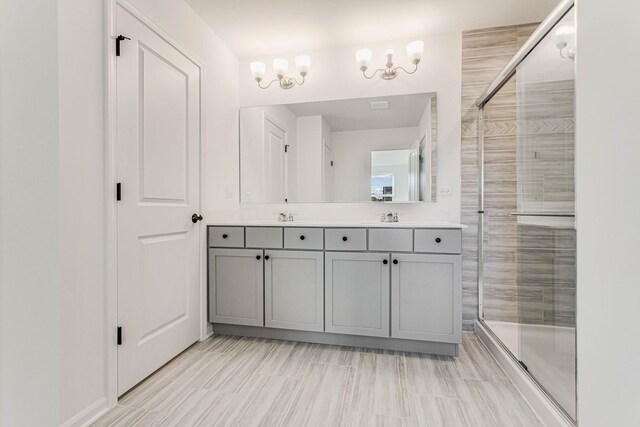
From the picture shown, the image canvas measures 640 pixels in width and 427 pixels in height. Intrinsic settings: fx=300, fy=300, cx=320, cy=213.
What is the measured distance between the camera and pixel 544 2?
2.05 m

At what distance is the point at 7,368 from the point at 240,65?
2.78 m

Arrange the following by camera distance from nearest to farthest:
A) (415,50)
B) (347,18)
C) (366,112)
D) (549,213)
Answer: (549,213) < (347,18) < (415,50) < (366,112)

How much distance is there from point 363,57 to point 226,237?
1.77 metres

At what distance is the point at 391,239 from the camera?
2.01 meters

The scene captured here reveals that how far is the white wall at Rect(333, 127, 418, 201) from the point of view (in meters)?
2.51

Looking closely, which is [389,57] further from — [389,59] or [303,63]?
[303,63]

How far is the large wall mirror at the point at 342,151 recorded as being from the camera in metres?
2.46

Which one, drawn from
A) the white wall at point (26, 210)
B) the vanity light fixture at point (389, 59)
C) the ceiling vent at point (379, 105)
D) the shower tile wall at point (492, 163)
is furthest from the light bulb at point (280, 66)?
the white wall at point (26, 210)

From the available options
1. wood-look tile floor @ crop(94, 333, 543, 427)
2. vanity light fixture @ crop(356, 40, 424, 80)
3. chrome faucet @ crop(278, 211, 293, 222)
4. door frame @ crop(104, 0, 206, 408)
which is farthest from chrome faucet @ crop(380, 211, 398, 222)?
door frame @ crop(104, 0, 206, 408)

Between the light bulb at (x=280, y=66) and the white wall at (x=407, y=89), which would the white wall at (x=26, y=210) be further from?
the light bulb at (x=280, y=66)

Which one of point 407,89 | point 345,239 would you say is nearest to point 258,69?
point 407,89

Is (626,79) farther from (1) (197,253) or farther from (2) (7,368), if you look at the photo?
(1) (197,253)

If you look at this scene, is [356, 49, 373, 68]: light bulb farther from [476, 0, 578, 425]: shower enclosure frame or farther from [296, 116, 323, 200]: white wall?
[476, 0, 578, 425]: shower enclosure frame

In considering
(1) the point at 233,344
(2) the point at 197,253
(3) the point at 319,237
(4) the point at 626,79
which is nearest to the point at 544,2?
(4) the point at 626,79
